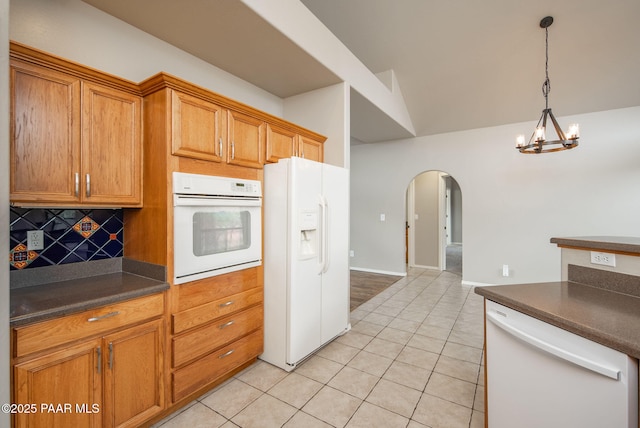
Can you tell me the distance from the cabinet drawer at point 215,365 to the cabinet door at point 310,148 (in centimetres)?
174

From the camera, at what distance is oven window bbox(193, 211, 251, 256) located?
1938mm

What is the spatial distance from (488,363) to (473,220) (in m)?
3.88

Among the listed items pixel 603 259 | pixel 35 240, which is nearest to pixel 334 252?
pixel 603 259

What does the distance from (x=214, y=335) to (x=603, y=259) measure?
2396mm

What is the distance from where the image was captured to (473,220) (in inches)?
192

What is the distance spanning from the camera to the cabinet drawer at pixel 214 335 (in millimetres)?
1841

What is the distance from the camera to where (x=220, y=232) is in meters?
2.08

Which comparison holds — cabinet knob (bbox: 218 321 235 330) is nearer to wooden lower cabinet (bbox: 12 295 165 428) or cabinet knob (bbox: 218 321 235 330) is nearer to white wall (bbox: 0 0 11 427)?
wooden lower cabinet (bbox: 12 295 165 428)

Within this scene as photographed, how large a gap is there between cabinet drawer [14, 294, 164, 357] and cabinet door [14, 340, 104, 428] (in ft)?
0.20

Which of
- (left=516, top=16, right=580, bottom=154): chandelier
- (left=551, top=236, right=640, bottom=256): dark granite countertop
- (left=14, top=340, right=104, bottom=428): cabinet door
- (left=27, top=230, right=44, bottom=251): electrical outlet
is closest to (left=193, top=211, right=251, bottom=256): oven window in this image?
(left=14, top=340, right=104, bottom=428): cabinet door

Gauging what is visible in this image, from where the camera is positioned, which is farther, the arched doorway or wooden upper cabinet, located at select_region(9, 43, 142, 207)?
the arched doorway

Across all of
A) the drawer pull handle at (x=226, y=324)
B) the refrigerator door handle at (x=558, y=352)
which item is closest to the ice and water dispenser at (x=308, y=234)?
the drawer pull handle at (x=226, y=324)

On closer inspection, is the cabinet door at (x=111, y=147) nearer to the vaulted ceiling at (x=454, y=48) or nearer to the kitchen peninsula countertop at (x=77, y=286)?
the kitchen peninsula countertop at (x=77, y=286)

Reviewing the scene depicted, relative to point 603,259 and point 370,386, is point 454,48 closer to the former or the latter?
point 603,259
